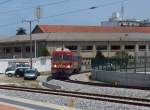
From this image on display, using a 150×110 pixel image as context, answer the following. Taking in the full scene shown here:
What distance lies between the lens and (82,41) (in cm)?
10688

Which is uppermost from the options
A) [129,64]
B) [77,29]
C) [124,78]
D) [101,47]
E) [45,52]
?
[77,29]

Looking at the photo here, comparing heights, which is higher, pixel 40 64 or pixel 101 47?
pixel 101 47

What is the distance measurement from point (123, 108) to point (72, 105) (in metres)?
2.87

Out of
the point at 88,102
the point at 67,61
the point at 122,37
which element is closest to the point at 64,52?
the point at 67,61

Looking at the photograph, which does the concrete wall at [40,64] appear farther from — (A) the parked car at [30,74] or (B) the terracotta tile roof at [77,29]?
(A) the parked car at [30,74]

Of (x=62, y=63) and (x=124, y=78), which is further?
(x=62, y=63)

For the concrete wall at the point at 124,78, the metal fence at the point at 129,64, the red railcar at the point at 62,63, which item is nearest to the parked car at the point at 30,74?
the red railcar at the point at 62,63

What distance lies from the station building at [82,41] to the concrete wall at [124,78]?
49.4 meters

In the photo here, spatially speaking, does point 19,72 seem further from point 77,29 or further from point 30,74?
point 77,29

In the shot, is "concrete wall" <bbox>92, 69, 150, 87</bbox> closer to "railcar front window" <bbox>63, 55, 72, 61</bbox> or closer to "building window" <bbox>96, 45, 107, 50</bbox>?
"railcar front window" <bbox>63, 55, 72, 61</bbox>

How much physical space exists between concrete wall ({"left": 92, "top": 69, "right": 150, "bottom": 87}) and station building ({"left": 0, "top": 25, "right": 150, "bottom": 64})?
49.4 meters

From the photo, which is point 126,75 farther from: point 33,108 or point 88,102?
point 33,108

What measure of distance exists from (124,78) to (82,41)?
206 feet

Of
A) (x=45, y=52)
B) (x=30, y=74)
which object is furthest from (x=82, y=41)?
(x=30, y=74)
